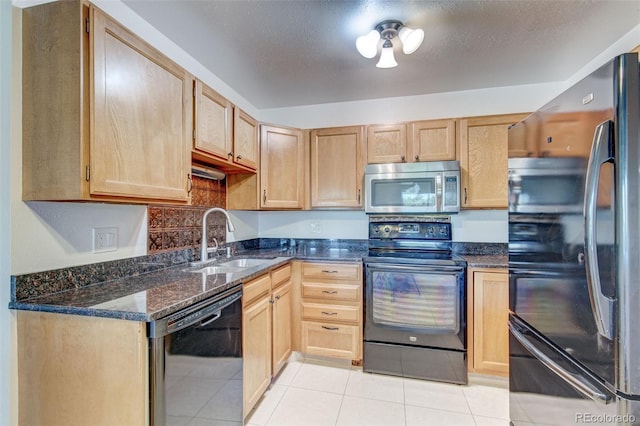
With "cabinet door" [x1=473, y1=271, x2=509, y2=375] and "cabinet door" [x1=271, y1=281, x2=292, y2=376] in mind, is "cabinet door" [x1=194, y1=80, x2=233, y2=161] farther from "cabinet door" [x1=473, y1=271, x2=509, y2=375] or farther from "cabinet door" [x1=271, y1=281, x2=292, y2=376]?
"cabinet door" [x1=473, y1=271, x2=509, y2=375]

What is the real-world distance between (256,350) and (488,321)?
1.67m

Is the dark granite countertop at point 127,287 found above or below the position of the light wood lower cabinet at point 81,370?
above

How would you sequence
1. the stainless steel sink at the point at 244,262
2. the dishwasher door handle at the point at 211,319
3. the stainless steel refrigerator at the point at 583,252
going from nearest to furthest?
the stainless steel refrigerator at the point at 583,252, the dishwasher door handle at the point at 211,319, the stainless steel sink at the point at 244,262

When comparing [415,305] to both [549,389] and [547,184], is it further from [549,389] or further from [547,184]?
[547,184]

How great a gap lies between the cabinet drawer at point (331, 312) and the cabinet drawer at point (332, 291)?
71 mm

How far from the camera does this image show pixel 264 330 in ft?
6.56

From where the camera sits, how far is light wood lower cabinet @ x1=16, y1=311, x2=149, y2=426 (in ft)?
3.56

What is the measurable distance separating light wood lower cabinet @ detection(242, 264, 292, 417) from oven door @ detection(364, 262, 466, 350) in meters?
0.65

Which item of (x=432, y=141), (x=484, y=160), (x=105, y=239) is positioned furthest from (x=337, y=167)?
(x=105, y=239)

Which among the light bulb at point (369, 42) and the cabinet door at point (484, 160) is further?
the cabinet door at point (484, 160)

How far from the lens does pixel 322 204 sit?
2.76m

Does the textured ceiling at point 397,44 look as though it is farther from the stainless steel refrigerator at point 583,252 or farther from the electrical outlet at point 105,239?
the electrical outlet at point 105,239

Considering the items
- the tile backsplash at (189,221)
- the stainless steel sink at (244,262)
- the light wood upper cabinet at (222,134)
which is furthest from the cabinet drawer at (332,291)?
the light wood upper cabinet at (222,134)

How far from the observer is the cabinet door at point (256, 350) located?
5.71 ft
